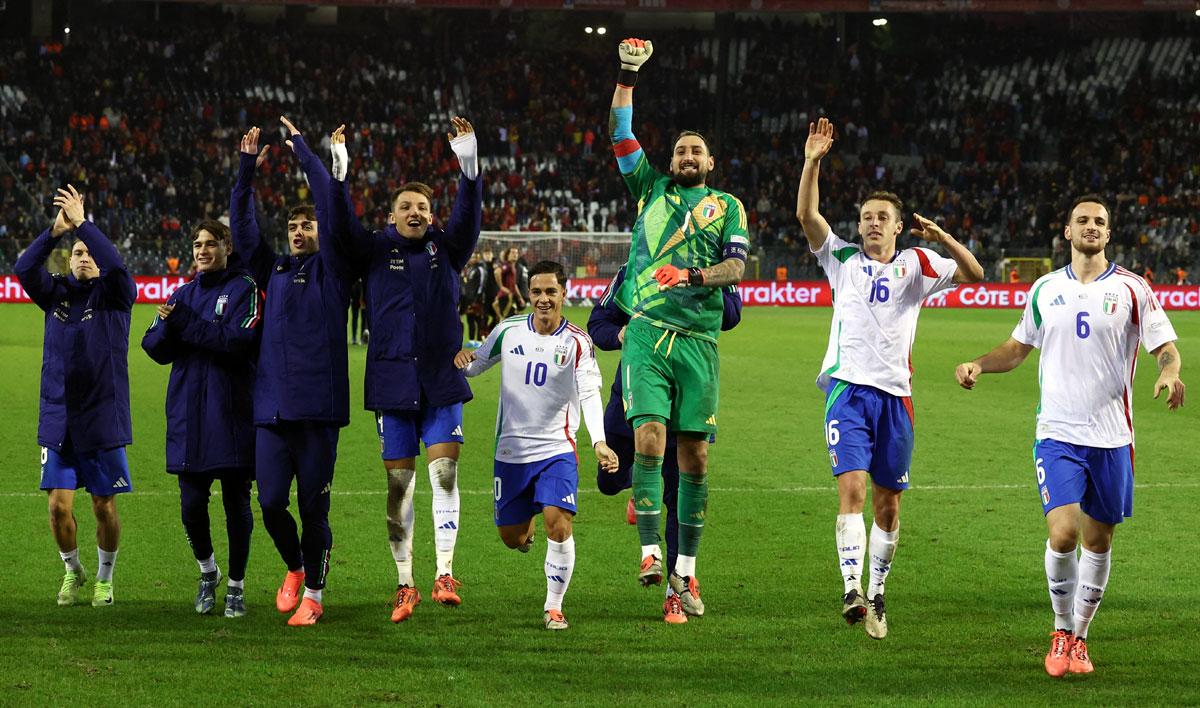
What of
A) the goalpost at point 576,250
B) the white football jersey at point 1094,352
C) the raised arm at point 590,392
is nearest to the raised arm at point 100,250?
the raised arm at point 590,392

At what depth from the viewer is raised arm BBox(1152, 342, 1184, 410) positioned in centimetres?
635

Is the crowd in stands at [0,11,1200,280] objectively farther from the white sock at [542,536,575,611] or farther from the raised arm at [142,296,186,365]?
the white sock at [542,536,575,611]

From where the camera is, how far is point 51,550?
9070mm

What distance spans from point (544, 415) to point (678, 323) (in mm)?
860

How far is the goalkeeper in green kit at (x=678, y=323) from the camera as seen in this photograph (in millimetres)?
7410

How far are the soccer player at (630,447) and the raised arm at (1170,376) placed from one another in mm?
2305

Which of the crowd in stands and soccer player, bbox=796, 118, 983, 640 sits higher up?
the crowd in stands

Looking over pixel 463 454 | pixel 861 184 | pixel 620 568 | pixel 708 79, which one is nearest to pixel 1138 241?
pixel 861 184

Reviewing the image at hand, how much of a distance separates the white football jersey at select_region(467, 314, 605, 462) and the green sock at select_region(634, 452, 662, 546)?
35cm

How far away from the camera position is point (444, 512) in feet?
25.1


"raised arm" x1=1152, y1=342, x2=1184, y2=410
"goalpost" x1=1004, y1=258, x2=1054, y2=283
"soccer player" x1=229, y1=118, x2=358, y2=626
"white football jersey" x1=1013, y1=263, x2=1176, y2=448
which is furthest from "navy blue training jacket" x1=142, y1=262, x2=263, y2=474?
"goalpost" x1=1004, y1=258, x2=1054, y2=283

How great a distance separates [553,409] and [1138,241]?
40.2 metres

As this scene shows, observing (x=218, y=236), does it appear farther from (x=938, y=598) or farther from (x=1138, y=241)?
(x=1138, y=241)

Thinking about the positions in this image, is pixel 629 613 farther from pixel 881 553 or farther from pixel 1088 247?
pixel 1088 247
